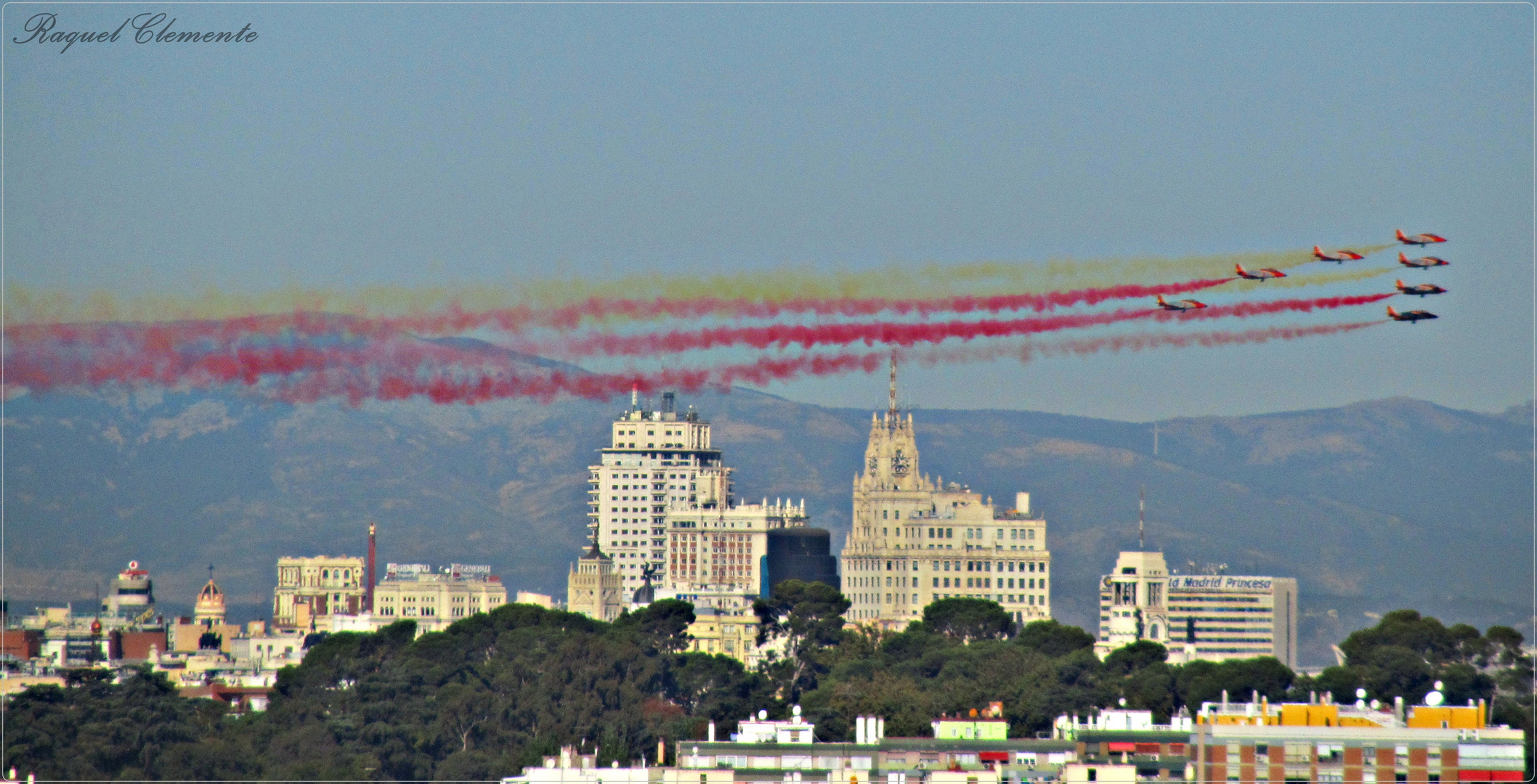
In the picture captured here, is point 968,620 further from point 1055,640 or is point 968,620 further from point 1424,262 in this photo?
point 1424,262

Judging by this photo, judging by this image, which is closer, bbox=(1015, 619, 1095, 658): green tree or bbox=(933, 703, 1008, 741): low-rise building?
bbox=(933, 703, 1008, 741): low-rise building

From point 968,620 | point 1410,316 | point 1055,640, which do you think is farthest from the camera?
point 968,620

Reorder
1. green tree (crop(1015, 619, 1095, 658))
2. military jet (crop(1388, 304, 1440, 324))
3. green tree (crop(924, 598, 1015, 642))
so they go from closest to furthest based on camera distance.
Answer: military jet (crop(1388, 304, 1440, 324)) → green tree (crop(1015, 619, 1095, 658)) → green tree (crop(924, 598, 1015, 642))

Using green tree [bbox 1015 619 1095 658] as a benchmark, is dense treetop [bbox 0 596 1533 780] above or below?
below

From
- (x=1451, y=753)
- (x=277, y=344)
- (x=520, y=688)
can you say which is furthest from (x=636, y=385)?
(x=1451, y=753)

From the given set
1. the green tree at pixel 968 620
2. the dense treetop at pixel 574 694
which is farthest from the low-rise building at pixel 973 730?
the green tree at pixel 968 620

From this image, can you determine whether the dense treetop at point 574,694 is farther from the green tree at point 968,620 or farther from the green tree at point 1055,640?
the green tree at point 968,620

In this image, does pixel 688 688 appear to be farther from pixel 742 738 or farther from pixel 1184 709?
pixel 742 738

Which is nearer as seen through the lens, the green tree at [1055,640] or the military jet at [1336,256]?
the military jet at [1336,256]

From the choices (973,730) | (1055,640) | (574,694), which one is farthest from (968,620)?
(973,730)

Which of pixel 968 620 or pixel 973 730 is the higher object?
pixel 968 620

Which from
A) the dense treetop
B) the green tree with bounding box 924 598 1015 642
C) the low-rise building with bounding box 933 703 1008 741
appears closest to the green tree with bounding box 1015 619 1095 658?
the dense treetop

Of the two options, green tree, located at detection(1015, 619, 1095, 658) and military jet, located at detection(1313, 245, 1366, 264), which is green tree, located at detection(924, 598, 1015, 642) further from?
military jet, located at detection(1313, 245, 1366, 264)
